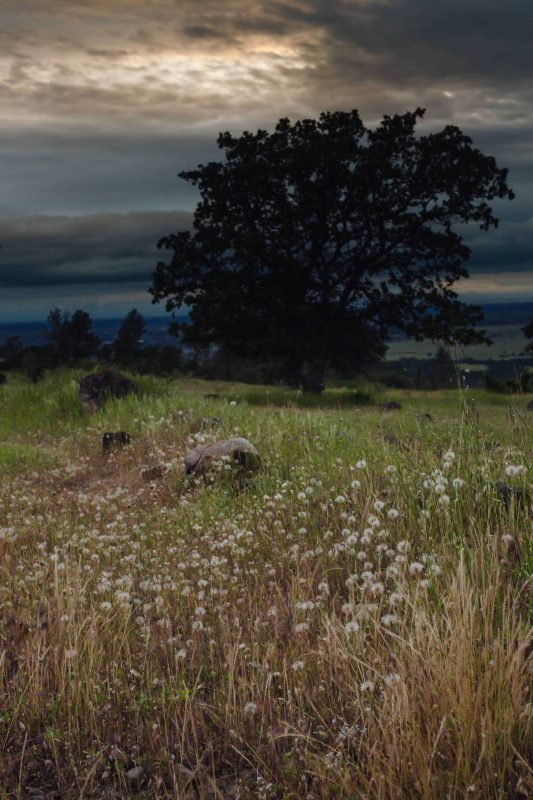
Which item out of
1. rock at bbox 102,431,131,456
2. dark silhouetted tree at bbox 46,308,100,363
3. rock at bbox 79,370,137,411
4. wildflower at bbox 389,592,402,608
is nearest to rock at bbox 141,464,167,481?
rock at bbox 102,431,131,456

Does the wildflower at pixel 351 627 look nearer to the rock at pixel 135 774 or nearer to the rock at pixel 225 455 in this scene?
the rock at pixel 135 774

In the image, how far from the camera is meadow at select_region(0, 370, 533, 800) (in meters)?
3.47

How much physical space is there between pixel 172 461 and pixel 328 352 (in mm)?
20562

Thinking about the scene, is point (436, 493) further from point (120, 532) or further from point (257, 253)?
point (257, 253)

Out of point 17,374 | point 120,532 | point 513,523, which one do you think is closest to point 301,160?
point 17,374

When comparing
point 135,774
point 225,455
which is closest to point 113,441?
point 225,455

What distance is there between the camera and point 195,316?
29.1m

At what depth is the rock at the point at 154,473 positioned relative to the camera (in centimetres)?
1166

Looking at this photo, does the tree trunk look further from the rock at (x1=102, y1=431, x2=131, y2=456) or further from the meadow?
the meadow

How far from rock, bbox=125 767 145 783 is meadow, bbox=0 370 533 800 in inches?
0.4

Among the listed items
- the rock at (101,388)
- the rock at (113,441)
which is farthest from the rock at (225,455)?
the rock at (101,388)

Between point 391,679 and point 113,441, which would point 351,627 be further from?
point 113,441

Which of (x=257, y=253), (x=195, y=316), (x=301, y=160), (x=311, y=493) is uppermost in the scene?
(x=301, y=160)

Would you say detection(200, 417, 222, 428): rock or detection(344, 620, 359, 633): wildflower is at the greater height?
detection(200, 417, 222, 428): rock
